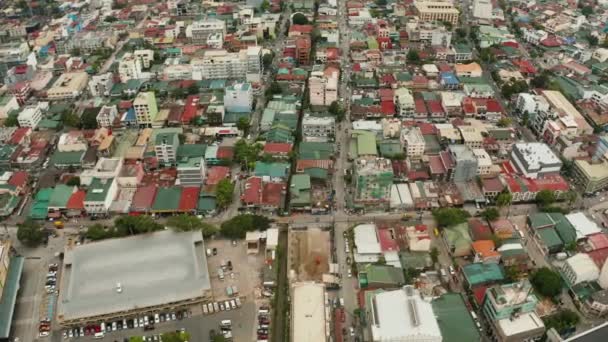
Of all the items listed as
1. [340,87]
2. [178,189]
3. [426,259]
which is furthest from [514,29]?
[178,189]

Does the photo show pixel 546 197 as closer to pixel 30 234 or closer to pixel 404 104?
pixel 404 104

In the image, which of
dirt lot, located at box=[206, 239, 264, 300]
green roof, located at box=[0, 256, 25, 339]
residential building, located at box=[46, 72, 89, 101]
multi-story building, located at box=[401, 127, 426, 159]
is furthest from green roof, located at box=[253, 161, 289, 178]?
residential building, located at box=[46, 72, 89, 101]

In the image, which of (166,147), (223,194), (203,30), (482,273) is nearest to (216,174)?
(223,194)

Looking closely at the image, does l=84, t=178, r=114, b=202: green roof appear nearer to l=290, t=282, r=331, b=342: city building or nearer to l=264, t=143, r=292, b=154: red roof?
l=264, t=143, r=292, b=154: red roof

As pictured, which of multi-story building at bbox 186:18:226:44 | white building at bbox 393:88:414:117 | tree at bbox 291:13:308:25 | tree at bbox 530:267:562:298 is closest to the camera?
tree at bbox 530:267:562:298

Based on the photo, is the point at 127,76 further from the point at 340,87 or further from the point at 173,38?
the point at 340,87

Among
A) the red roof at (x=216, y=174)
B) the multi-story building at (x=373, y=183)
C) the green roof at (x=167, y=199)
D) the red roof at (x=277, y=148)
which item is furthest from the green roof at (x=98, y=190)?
the multi-story building at (x=373, y=183)
